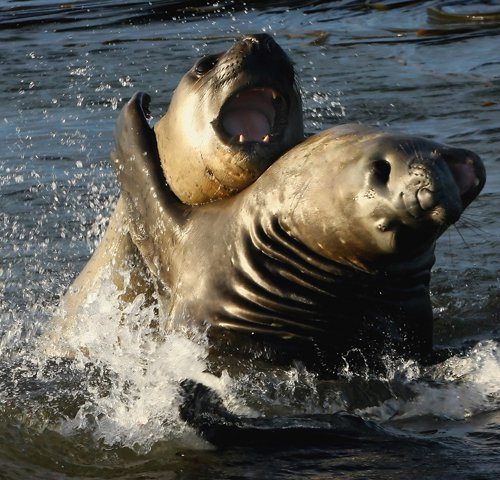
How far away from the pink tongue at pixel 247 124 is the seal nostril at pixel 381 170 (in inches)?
33.4

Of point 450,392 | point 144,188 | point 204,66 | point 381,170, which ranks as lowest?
point 450,392

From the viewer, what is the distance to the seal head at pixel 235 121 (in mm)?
6109

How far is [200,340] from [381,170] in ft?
3.63

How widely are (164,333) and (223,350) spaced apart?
1.24 ft

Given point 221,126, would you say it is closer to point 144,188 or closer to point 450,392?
point 144,188

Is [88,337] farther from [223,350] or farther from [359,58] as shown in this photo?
[359,58]

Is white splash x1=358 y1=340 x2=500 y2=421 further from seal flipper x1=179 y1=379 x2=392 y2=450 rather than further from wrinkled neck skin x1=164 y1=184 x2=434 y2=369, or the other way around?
seal flipper x1=179 y1=379 x2=392 y2=450

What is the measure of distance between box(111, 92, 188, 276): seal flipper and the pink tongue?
16.5 inches

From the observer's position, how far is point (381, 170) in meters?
5.44

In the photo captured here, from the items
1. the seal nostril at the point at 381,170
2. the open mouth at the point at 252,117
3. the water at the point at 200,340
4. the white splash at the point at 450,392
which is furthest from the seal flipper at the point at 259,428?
the open mouth at the point at 252,117

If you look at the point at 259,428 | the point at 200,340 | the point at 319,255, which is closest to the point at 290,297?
the point at 319,255

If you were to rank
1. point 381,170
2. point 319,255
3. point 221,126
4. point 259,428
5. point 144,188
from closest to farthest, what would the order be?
point 259,428 < point 381,170 < point 319,255 < point 221,126 < point 144,188

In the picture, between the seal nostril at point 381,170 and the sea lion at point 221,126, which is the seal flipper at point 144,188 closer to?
the sea lion at point 221,126

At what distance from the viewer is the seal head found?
241 inches
